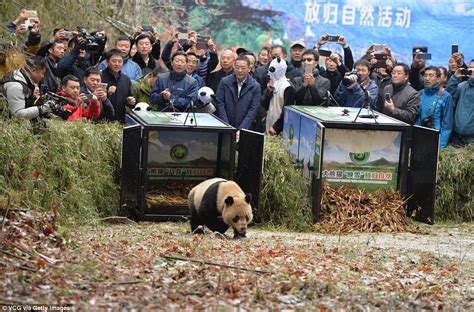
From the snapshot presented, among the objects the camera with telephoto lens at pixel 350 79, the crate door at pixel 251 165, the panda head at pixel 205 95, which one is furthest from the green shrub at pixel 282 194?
the camera with telephoto lens at pixel 350 79

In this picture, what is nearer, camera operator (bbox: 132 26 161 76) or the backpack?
the backpack

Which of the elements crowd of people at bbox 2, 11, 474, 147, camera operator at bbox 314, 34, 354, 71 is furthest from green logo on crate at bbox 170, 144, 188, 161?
camera operator at bbox 314, 34, 354, 71

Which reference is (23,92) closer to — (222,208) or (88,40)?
(88,40)

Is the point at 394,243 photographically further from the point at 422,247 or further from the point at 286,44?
the point at 286,44

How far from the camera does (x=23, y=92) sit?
15.0m

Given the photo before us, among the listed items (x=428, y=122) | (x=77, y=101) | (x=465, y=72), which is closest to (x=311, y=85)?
(x=428, y=122)

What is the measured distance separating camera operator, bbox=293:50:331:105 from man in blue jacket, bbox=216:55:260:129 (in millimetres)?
794

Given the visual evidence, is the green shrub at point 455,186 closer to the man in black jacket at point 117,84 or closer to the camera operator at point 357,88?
the camera operator at point 357,88

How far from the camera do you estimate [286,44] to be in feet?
83.3

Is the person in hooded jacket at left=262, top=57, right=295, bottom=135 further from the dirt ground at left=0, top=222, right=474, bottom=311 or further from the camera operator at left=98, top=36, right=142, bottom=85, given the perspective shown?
the dirt ground at left=0, top=222, right=474, bottom=311

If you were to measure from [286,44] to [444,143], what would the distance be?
25.1 ft

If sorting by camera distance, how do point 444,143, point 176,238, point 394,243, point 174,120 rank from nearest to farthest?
point 176,238, point 394,243, point 174,120, point 444,143

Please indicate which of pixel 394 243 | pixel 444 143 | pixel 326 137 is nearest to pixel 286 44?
pixel 444 143

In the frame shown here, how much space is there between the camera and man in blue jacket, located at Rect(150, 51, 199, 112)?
1775 centimetres
